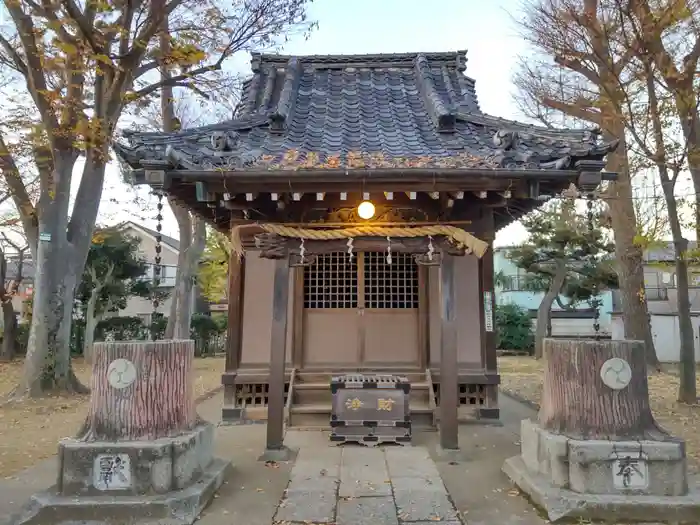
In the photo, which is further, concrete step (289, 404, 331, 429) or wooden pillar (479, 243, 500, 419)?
wooden pillar (479, 243, 500, 419)

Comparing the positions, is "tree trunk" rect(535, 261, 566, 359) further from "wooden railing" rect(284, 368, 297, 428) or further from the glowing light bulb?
the glowing light bulb

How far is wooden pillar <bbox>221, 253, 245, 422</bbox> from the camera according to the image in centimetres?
768

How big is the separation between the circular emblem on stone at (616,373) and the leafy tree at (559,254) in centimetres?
1641

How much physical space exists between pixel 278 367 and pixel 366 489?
1.85 metres

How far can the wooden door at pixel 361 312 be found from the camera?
7949 mm

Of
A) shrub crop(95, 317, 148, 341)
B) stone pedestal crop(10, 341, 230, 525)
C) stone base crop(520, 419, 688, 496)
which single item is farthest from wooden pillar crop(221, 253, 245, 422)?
shrub crop(95, 317, 148, 341)

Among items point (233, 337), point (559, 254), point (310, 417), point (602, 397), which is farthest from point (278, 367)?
point (559, 254)

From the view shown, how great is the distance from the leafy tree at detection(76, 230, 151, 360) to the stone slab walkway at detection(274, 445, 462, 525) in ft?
56.3

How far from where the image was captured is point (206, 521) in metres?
4.20

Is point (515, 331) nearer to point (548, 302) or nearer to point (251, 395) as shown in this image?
Answer: point (548, 302)

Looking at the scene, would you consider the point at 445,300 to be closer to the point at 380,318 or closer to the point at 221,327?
the point at 380,318

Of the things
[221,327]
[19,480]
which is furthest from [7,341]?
[19,480]

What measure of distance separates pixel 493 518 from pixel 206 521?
2.40 meters

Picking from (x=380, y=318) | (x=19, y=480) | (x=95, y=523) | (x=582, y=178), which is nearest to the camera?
(x=95, y=523)
